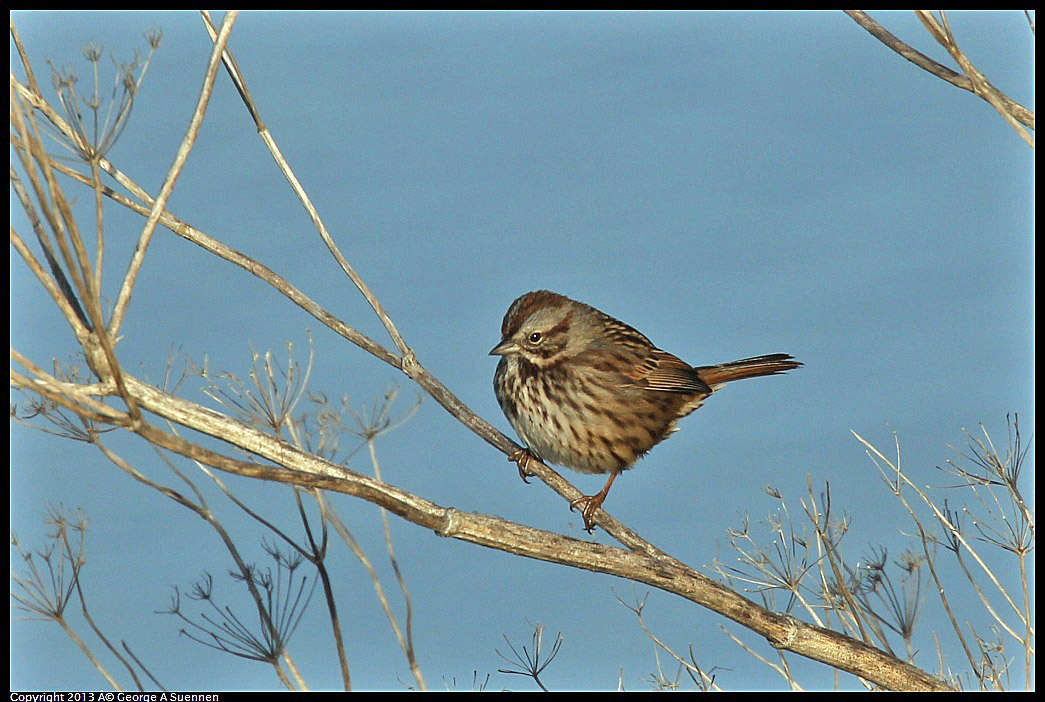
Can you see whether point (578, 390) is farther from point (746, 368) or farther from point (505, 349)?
point (746, 368)

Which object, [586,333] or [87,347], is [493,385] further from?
[87,347]

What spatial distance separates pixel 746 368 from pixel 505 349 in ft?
6.21

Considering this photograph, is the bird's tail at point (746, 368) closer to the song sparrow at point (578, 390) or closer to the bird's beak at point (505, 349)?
the song sparrow at point (578, 390)

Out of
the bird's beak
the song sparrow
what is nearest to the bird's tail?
the song sparrow

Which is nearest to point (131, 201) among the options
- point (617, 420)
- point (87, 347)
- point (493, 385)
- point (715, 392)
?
point (87, 347)

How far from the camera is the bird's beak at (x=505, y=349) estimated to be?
264 inches

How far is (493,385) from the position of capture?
700 centimetres

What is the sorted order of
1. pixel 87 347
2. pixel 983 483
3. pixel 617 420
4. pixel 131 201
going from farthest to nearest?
pixel 617 420
pixel 983 483
pixel 131 201
pixel 87 347

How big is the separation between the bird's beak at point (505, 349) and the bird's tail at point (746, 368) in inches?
60.5

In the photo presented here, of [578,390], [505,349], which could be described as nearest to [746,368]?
[578,390]

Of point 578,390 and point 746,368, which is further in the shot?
point 746,368

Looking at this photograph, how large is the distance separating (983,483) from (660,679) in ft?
6.63

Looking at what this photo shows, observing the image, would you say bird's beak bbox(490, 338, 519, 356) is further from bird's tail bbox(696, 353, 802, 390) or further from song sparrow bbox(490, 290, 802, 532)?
bird's tail bbox(696, 353, 802, 390)

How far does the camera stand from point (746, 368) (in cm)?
758
